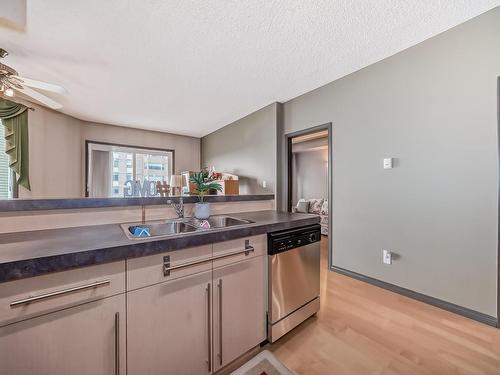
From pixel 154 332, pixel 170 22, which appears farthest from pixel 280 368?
pixel 170 22

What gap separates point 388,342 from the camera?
1573 millimetres

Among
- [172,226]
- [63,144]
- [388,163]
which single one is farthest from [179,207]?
[63,144]

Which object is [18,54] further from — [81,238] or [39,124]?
[81,238]

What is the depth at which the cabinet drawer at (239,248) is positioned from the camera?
1259 mm

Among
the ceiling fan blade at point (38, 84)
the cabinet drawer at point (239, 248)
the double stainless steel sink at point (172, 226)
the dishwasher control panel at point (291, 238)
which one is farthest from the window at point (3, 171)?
the dishwasher control panel at point (291, 238)

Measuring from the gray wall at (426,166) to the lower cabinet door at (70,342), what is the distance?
2.55 m

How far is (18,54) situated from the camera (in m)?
2.14

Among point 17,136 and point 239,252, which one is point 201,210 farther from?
point 17,136

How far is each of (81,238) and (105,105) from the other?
11.1ft

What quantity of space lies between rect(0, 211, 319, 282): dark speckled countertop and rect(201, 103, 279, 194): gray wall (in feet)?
7.97

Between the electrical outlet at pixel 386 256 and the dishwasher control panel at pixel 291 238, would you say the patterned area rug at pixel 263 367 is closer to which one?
the dishwasher control panel at pixel 291 238

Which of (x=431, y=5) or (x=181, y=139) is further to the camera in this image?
(x=181, y=139)

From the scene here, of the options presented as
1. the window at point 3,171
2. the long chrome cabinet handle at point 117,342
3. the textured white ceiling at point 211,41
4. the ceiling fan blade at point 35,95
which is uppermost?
the textured white ceiling at point 211,41

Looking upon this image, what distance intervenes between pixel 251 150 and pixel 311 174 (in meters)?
3.19
